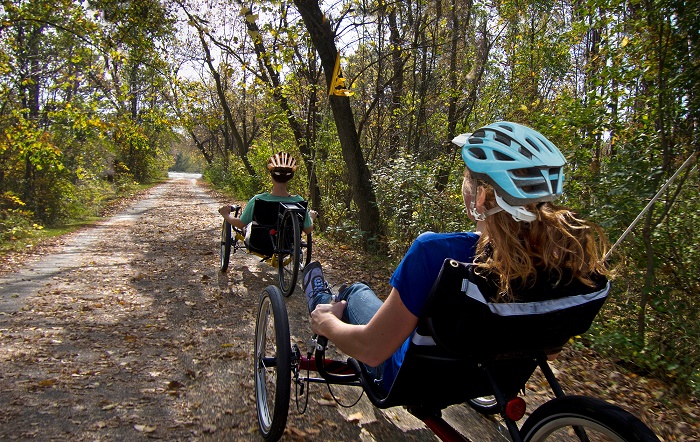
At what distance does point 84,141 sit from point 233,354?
19.6 meters

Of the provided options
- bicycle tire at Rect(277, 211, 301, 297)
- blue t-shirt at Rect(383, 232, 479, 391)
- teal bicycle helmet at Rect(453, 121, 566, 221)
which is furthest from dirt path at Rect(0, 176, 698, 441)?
teal bicycle helmet at Rect(453, 121, 566, 221)

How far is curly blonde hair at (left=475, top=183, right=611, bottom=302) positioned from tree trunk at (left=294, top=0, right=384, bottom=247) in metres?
6.90

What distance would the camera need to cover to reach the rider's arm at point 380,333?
1557mm

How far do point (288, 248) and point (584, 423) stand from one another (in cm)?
439

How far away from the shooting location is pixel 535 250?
1.49 metres

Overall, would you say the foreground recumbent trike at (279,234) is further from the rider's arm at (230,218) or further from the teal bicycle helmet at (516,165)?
the teal bicycle helmet at (516,165)

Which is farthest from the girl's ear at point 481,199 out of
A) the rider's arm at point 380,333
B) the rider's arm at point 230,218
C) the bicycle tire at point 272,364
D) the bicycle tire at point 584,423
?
the rider's arm at point 230,218

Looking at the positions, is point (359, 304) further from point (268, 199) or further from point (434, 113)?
point (434, 113)

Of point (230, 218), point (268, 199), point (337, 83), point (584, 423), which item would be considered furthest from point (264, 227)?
point (584, 423)

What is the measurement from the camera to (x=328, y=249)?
9.24m

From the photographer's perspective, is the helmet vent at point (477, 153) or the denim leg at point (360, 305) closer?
the helmet vent at point (477, 153)

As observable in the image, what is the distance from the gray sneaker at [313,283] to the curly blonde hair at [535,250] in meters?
1.30

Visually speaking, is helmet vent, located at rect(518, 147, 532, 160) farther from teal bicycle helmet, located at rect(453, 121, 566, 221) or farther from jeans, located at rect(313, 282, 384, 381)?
jeans, located at rect(313, 282, 384, 381)

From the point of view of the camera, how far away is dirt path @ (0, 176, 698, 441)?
2746 millimetres
